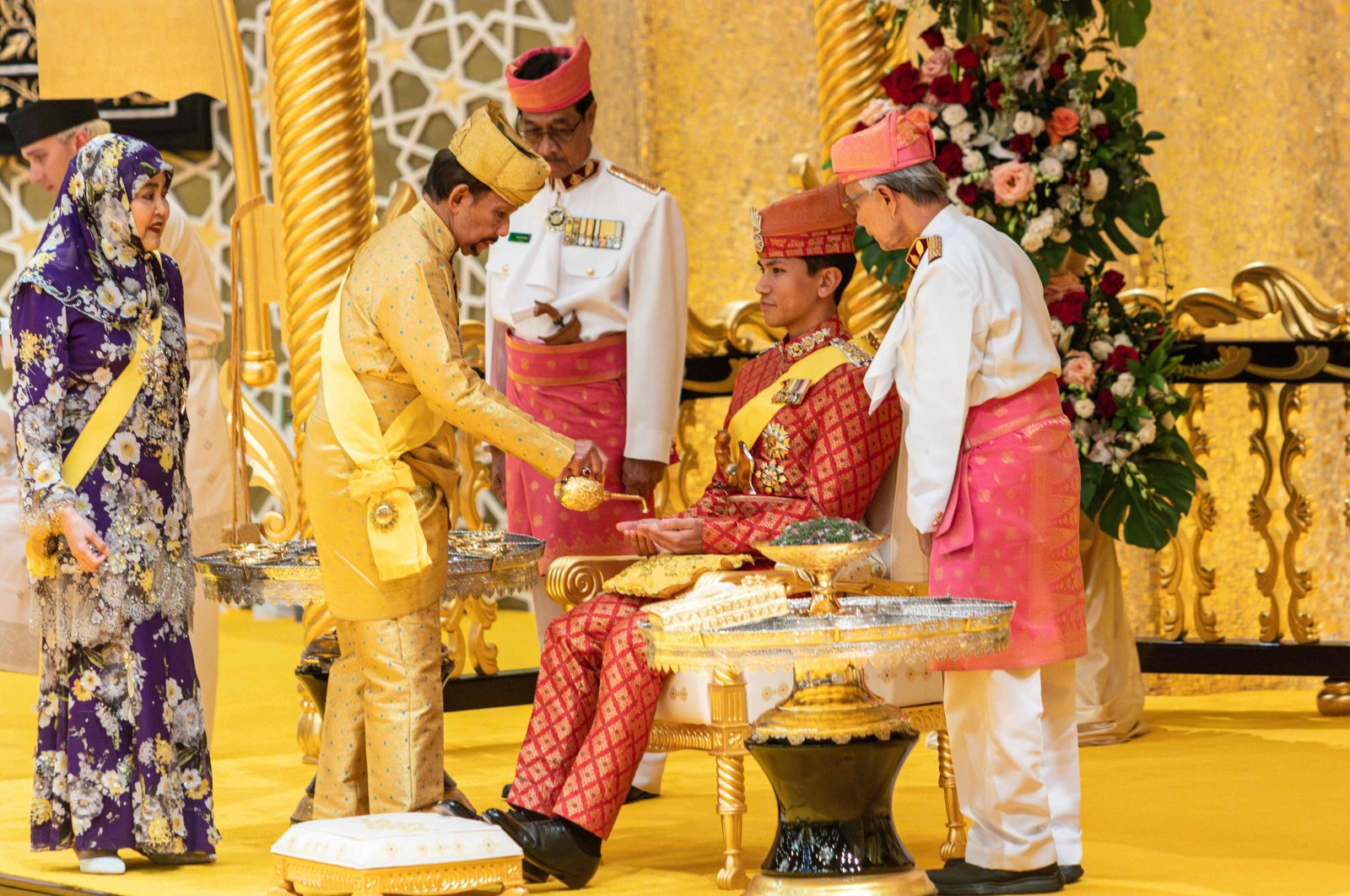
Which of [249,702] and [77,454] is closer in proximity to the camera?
[77,454]

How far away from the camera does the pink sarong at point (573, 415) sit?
206 inches

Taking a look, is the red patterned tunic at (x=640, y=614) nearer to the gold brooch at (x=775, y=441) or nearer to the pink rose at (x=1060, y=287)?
the gold brooch at (x=775, y=441)

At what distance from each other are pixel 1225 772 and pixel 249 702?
3.58 metres

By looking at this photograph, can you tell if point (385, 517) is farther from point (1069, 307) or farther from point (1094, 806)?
point (1069, 307)

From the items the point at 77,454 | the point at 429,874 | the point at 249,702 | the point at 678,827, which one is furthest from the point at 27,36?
the point at 429,874

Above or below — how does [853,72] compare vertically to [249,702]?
above

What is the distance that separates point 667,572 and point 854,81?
247 centimetres

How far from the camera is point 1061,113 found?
545 cm

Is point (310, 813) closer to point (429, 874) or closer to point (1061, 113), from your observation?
point (429, 874)

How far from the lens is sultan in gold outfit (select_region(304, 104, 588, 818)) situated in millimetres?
4145

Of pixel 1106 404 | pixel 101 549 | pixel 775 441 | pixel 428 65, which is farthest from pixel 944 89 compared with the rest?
pixel 428 65

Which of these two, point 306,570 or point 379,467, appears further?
point 306,570

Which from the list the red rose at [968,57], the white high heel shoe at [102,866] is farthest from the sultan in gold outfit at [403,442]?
the red rose at [968,57]

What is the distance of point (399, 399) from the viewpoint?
13.9 feet
